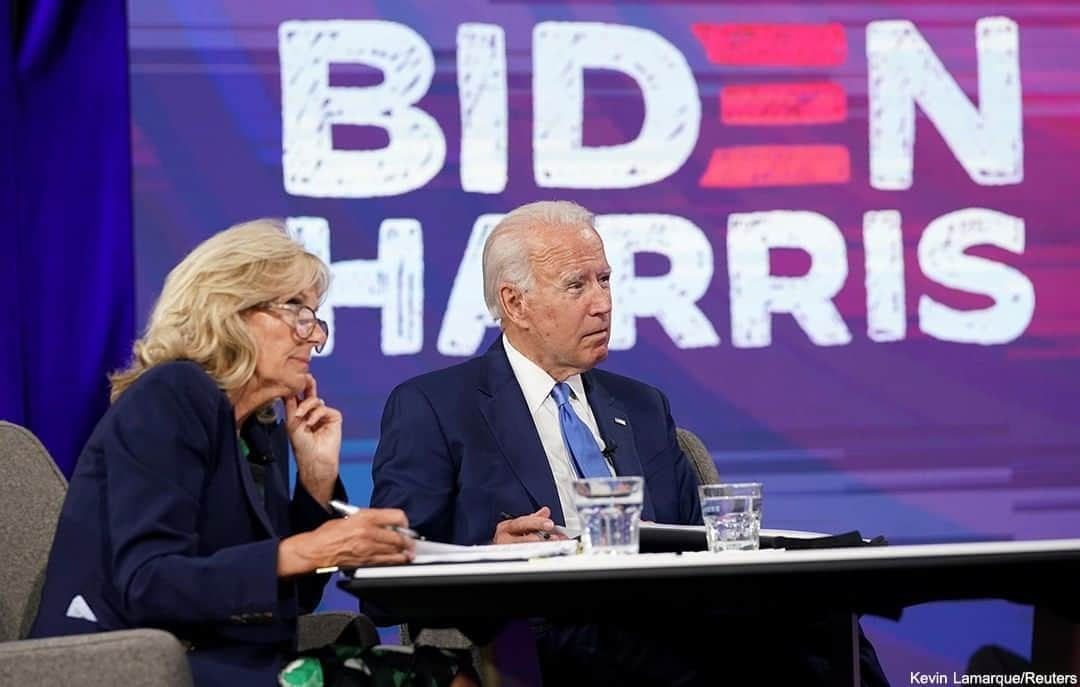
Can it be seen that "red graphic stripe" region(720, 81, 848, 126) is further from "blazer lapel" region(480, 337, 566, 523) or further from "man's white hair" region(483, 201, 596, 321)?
"blazer lapel" region(480, 337, 566, 523)

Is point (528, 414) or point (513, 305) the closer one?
point (528, 414)

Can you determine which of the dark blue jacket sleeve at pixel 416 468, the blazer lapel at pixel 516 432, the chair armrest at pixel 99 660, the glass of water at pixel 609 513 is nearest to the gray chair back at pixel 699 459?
the blazer lapel at pixel 516 432

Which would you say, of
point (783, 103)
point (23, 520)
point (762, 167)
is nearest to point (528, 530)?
point (23, 520)

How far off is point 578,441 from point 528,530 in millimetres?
552

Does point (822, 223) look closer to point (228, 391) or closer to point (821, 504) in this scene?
point (821, 504)

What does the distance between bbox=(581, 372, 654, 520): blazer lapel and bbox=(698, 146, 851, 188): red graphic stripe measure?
1.24m

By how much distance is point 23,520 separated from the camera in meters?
2.91

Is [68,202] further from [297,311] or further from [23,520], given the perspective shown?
[297,311]

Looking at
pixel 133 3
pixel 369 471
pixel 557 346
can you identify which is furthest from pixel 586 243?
pixel 133 3

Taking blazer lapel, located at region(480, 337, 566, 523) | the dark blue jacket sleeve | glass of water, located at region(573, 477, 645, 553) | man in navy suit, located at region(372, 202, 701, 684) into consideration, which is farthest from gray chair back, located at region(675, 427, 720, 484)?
glass of water, located at region(573, 477, 645, 553)

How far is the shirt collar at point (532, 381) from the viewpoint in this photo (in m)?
3.37

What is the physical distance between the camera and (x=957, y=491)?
459 centimetres

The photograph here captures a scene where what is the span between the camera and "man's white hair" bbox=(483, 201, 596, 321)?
345cm

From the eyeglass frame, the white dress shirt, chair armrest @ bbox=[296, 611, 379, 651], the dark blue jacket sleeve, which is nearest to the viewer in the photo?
the eyeglass frame
